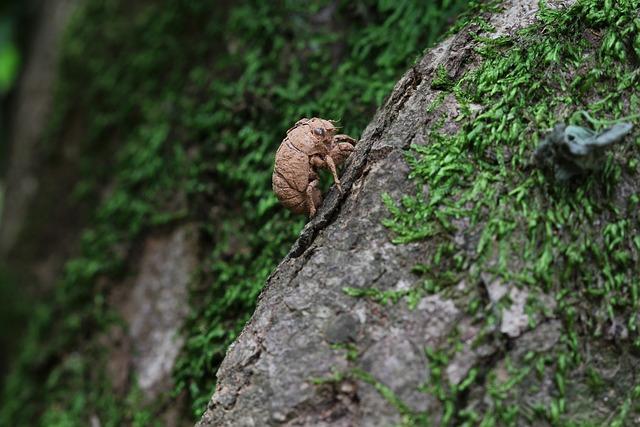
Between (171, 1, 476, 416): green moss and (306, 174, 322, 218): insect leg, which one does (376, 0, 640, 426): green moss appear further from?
(171, 1, 476, 416): green moss

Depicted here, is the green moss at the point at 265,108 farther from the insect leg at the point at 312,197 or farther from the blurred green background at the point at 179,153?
the insect leg at the point at 312,197

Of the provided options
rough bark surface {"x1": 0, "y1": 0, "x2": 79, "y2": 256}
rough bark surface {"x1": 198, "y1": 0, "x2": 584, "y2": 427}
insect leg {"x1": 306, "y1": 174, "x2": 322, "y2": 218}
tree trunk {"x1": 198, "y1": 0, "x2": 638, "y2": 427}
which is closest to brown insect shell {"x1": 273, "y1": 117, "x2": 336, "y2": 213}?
insect leg {"x1": 306, "y1": 174, "x2": 322, "y2": 218}

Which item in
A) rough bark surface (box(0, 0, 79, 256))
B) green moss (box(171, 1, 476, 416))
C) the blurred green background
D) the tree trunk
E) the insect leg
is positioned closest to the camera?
the tree trunk

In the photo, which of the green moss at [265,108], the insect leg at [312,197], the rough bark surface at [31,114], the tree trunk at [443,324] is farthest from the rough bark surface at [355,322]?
the rough bark surface at [31,114]

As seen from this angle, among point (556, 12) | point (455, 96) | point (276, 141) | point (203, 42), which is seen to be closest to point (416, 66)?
point (455, 96)

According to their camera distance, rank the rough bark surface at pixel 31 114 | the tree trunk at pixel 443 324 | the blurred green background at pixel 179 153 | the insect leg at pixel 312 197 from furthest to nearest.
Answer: the rough bark surface at pixel 31 114
the blurred green background at pixel 179 153
the insect leg at pixel 312 197
the tree trunk at pixel 443 324

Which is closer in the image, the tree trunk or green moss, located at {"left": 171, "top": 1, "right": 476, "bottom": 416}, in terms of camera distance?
the tree trunk

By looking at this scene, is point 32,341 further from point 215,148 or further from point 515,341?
point 515,341
